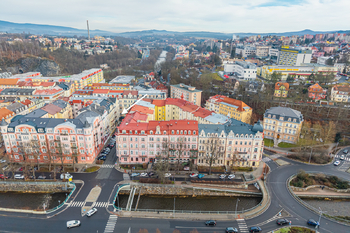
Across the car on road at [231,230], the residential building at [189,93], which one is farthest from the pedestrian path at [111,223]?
the residential building at [189,93]

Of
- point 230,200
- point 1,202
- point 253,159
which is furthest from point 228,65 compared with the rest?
point 1,202

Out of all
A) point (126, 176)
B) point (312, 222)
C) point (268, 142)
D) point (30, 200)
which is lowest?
point (30, 200)

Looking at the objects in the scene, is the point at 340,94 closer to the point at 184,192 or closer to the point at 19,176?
the point at 184,192

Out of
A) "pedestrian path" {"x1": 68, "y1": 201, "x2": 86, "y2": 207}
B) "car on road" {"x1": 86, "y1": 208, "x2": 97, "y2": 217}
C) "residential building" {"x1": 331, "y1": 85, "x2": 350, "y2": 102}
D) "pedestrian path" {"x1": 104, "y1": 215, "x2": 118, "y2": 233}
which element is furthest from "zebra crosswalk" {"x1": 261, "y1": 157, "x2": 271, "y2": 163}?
"residential building" {"x1": 331, "y1": 85, "x2": 350, "y2": 102}

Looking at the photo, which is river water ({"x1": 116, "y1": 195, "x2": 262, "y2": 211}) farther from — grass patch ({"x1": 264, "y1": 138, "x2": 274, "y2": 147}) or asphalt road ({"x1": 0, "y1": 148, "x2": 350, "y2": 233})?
grass patch ({"x1": 264, "y1": 138, "x2": 274, "y2": 147})

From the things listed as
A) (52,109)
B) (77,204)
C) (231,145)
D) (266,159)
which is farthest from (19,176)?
(266,159)
